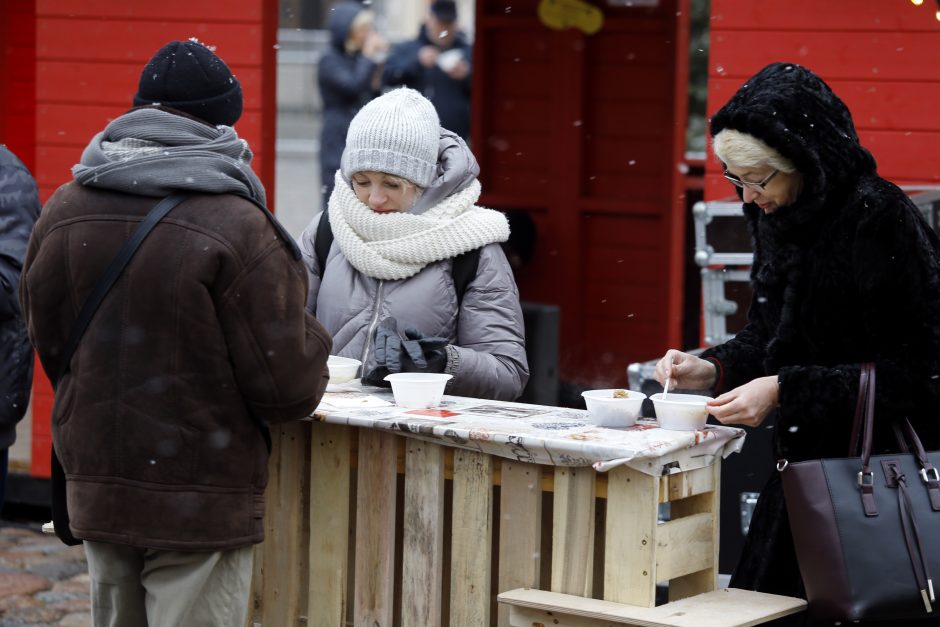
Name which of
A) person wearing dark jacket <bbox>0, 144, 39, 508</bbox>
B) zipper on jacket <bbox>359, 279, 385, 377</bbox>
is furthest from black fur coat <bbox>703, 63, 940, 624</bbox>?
person wearing dark jacket <bbox>0, 144, 39, 508</bbox>

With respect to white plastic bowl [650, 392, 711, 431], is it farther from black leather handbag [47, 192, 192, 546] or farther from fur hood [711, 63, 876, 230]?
black leather handbag [47, 192, 192, 546]

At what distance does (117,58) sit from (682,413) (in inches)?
168

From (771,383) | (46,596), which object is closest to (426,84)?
(46,596)

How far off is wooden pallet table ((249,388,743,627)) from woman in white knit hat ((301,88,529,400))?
304mm

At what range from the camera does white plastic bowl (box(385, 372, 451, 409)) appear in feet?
11.4

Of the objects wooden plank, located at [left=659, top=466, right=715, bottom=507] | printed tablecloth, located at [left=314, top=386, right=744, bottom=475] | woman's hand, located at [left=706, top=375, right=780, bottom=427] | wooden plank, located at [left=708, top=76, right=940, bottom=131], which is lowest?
wooden plank, located at [left=659, top=466, right=715, bottom=507]

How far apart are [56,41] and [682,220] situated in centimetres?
309

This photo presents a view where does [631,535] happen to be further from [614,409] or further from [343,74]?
[343,74]

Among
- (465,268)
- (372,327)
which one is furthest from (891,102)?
(372,327)

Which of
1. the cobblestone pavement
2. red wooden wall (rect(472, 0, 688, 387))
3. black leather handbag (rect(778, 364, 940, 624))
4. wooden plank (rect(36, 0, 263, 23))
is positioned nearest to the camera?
black leather handbag (rect(778, 364, 940, 624))

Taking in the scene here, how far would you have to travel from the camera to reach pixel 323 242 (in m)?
4.14

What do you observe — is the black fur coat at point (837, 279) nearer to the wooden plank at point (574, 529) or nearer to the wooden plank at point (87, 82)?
the wooden plank at point (574, 529)

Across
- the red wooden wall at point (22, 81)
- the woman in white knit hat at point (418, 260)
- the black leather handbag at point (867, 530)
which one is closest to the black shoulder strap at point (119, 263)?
the woman in white knit hat at point (418, 260)

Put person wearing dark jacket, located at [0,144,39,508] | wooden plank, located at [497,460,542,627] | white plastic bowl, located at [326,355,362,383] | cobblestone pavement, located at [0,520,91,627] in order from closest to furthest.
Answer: wooden plank, located at [497,460,542,627] → white plastic bowl, located at [326,355,362,383] → person wearing dark jacket, located at [0,144,39,508] → cobblestone pavement, located at [0,520,91,627]
